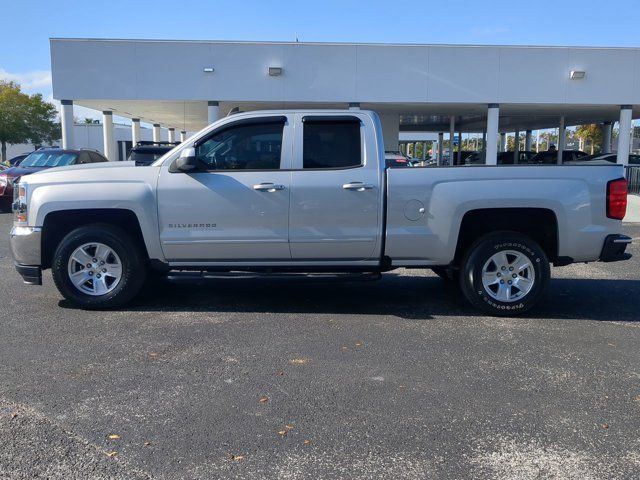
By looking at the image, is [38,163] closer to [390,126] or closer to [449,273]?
[449,273]

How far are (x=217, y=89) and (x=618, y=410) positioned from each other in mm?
19449

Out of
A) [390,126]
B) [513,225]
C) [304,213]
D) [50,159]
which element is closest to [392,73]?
[390,126]

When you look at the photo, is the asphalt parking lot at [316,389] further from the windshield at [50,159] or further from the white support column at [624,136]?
the white support column at [624,136]

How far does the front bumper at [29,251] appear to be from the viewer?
6.31m

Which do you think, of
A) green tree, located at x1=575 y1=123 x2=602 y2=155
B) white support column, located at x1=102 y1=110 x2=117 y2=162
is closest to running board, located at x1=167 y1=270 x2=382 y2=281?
white support column, located at x1=102 y1=110 x2=117 y2=162

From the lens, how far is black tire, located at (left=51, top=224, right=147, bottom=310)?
20.8 ft

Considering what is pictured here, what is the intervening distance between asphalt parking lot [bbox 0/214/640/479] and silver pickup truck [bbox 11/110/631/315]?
519mm

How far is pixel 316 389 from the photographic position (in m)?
4.38

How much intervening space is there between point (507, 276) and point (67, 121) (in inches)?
780

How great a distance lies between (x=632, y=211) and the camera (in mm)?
16984

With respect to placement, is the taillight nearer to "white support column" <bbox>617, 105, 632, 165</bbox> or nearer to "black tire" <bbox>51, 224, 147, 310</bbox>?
"black tire" <bbox>51, 224, 147, 310</bbox>

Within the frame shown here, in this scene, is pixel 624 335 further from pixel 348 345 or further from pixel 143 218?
pixel 143 218

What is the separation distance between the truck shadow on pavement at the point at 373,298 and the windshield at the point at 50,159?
9546 millimetres

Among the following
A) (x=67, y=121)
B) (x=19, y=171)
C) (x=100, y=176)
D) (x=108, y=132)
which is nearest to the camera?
(x=100, y=176)
